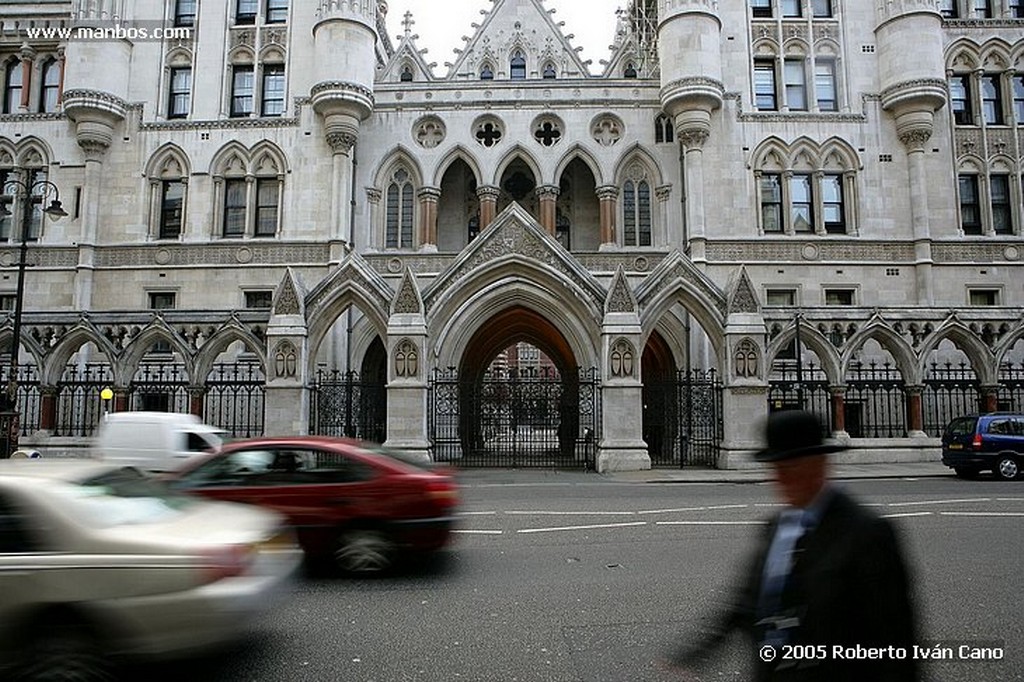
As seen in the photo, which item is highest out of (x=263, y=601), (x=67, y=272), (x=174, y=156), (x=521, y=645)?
(x=174, y=156)

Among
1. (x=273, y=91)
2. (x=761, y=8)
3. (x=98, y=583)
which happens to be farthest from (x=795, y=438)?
(x=761, y=8)

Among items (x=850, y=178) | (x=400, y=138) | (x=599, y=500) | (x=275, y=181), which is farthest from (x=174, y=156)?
(x=850, y=178)

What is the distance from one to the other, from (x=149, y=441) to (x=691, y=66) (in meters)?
21.0

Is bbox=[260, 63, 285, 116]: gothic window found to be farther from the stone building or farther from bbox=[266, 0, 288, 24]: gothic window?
bbox=[266, 0, 288, 24]: gothic window

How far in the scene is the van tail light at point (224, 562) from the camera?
4391 millimetres

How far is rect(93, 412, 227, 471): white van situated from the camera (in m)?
13.5

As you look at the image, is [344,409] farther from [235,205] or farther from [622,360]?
[235,205]

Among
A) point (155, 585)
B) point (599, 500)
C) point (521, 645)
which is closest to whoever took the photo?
point (155, 585)

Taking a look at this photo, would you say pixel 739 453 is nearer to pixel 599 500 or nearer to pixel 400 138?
pixel 599 500

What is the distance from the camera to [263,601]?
4.79 meters

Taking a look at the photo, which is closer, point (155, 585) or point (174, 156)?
point (155, 585)

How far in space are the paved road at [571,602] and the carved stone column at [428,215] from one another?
16.8 metres

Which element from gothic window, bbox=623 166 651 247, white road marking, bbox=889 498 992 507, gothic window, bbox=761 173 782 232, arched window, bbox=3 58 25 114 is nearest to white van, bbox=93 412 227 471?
white road marking, bbox=889 498 992 507

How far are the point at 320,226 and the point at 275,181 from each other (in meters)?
2.82
